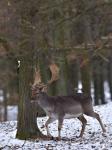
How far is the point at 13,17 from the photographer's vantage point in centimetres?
1475

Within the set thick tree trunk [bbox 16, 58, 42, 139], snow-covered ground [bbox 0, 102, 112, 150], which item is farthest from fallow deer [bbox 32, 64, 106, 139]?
snow-covered ground [bbox 0, 102, 112, 150]

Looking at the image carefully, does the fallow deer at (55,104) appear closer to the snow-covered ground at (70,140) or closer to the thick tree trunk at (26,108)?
the thick tree trunk at (26,108)

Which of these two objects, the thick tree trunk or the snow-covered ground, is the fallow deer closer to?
the thick tree trunk

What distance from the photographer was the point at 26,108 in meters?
13.6

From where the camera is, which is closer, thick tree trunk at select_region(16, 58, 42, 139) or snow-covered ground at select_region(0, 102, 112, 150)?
snow-covered ground at select_region(0, 102, 112, 150)

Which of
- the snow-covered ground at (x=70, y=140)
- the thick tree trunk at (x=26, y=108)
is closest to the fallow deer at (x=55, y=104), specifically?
the thick tree trunk at (x=26, y=108)

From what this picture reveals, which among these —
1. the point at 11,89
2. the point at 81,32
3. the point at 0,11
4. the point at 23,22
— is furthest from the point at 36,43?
the point at 11,89

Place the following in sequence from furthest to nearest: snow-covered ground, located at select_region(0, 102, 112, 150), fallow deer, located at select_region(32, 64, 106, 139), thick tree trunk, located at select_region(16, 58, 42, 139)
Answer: thick tree trunk, located at select_region(16, 58, 42, 139), fallow deer, located at select_region(32, 64, 106, 139), snow-covered ground, located at select_region(0, 102, 112, 150)

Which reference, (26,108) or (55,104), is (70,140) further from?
(26,108)

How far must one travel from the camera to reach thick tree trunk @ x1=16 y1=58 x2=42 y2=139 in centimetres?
1362

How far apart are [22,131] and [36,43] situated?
93.4 inches

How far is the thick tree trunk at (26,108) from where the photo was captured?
13.6 metres

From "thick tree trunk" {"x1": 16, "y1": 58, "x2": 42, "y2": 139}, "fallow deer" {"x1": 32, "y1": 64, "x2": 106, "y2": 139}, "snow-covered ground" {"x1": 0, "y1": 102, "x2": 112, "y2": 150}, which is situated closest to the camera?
"snow-covered ground" {"x1": 0, "y1": 102, "x2": 112, "y2": 150}

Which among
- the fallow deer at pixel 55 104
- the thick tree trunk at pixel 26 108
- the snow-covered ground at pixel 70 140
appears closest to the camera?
the snow-covered ground at pixel 70 140
